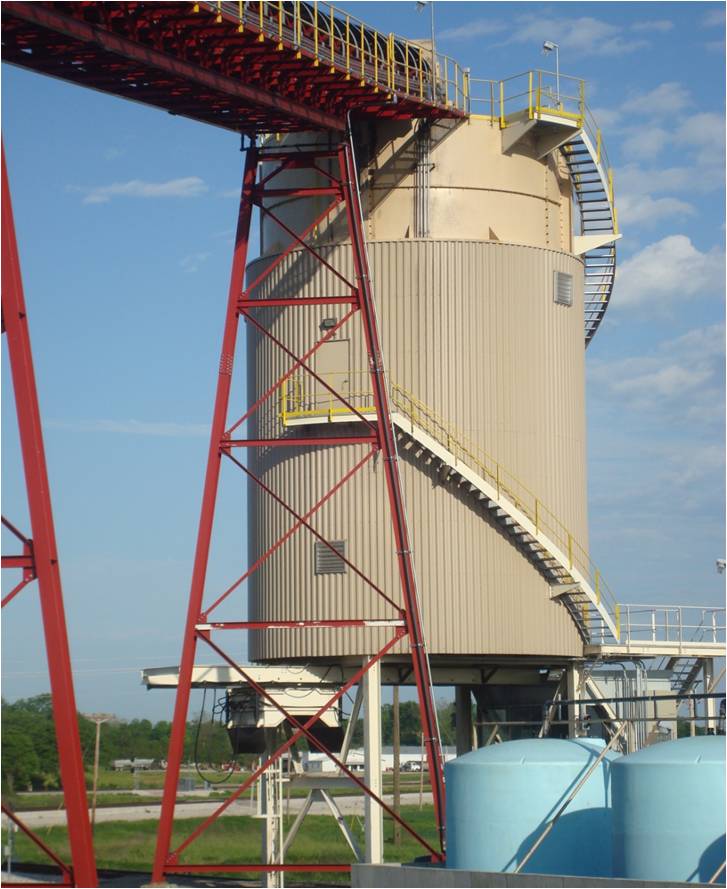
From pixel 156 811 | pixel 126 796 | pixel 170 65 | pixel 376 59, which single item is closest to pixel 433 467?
pixel 376 59

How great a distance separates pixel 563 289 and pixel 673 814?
1948 centimetres

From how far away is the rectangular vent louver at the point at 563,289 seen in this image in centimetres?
4016

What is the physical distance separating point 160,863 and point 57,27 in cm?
1615

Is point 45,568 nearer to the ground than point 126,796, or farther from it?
farther from it

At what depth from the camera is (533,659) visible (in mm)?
39406

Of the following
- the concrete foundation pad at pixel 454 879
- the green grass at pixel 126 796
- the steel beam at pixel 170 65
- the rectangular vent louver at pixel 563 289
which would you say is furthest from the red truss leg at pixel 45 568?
the green grass at pixel 126 796

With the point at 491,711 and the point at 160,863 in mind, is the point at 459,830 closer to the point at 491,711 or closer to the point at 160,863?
the point at 160,863

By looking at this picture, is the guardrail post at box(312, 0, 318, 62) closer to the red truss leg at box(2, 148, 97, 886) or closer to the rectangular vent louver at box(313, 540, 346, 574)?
the red truss leg at box(2, 148, 97, 886)

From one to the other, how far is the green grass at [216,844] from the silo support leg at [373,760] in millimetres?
24198

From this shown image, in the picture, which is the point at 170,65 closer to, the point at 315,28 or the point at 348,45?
the point at 315,28

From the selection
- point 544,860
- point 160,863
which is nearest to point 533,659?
point 160,863

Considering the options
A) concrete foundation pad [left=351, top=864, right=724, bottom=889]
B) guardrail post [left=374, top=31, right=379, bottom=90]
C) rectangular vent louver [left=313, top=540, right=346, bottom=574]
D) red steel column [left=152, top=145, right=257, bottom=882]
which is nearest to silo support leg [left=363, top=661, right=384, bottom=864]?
rectangular vent louver [left=313, top=540, right=346, bottom=574]

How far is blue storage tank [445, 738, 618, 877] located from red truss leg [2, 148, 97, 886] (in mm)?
6138

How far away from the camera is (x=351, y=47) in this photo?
36.0 metres
